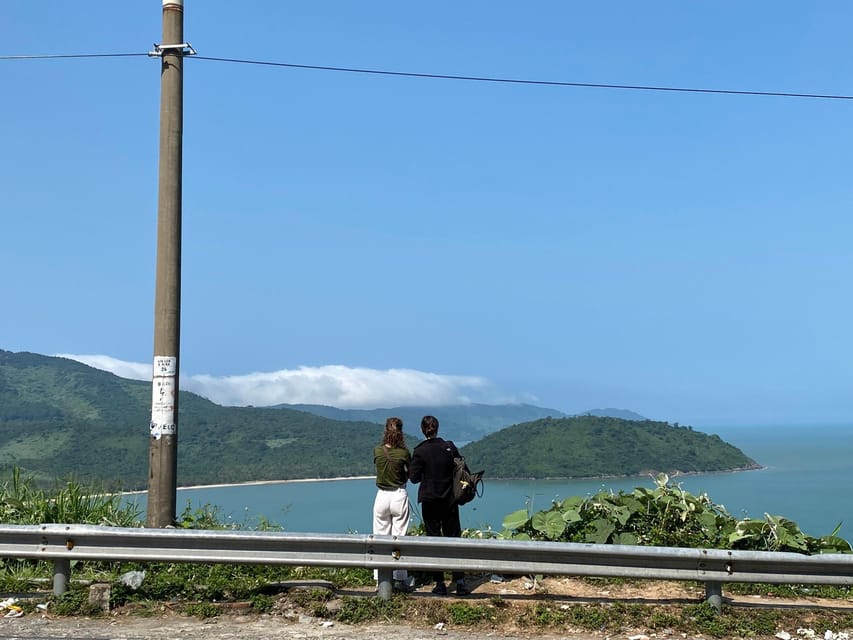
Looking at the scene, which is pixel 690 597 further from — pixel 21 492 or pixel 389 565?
pixel 21 492

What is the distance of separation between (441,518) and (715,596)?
2.54 m

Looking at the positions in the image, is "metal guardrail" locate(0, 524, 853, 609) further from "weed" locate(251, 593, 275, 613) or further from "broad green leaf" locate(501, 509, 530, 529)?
"broad green leaf" locate(501, 509, 530, 529)

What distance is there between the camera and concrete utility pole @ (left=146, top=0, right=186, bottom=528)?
26.6ft

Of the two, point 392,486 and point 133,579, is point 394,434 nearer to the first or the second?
point 392,486

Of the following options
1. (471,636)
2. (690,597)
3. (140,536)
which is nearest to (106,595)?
(140,536)

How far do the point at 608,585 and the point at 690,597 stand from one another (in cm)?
75

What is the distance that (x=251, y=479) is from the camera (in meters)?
169

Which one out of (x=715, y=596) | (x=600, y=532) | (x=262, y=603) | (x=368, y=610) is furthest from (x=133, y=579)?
(x=715, y=596)

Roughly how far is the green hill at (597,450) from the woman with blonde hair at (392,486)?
458ft

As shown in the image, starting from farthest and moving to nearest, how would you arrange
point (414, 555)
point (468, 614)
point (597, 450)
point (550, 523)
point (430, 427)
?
point (597, 450) → point (550, 523) → point (430, 427) → point (414, 555) → point (468, 614)

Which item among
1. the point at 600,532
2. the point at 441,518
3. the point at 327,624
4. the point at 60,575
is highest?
the point at 441,518

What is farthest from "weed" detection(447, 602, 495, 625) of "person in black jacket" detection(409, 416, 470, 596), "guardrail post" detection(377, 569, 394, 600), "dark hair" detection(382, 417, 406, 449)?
"dark hair" detection(382, 417, 406, 449)

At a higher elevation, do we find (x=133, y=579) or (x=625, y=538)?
(x=625, y=538)

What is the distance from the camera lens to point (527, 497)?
9359mm
